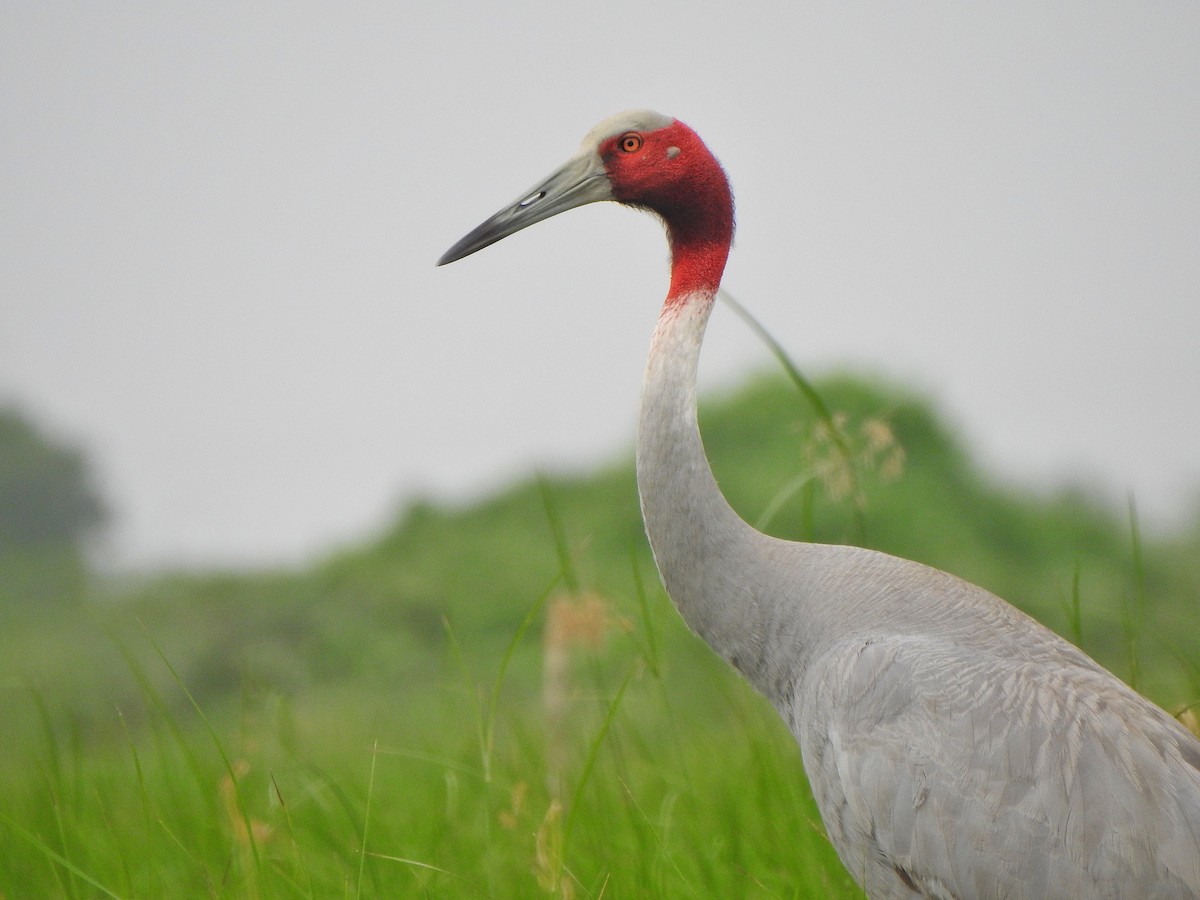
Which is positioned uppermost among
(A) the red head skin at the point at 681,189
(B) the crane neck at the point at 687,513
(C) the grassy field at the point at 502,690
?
(A) the red head skin at the point at 681,189

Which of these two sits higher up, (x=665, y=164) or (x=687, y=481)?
(x=665, y=164)

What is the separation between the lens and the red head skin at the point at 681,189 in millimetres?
2684

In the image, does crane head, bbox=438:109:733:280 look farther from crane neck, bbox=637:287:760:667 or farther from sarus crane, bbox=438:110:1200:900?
crane neck, bbox=637:287:760:667

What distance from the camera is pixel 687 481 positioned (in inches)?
98.5

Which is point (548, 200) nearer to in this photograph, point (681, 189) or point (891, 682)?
point (681, 189)

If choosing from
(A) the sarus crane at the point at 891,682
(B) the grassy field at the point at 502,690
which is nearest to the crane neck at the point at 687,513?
(A) the sarus crane at the point at 891,682

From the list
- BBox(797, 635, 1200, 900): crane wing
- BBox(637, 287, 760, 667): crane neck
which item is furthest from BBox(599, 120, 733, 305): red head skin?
BBox(797, 635, 1200, 900): crane wing

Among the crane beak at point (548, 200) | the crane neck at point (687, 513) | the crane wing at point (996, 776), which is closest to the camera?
the crane wing at point (996, 776)

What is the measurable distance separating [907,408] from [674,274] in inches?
185

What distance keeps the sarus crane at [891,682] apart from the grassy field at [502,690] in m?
0.22

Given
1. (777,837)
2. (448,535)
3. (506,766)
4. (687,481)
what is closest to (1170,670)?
(777,837)

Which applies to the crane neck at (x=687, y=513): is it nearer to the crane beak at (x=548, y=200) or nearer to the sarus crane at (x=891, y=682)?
the sarus crane at (x=891, y=682)

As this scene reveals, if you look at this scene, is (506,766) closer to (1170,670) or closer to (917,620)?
(917,620)

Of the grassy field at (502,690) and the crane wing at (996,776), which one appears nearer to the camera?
the crane wing at (996,776)
